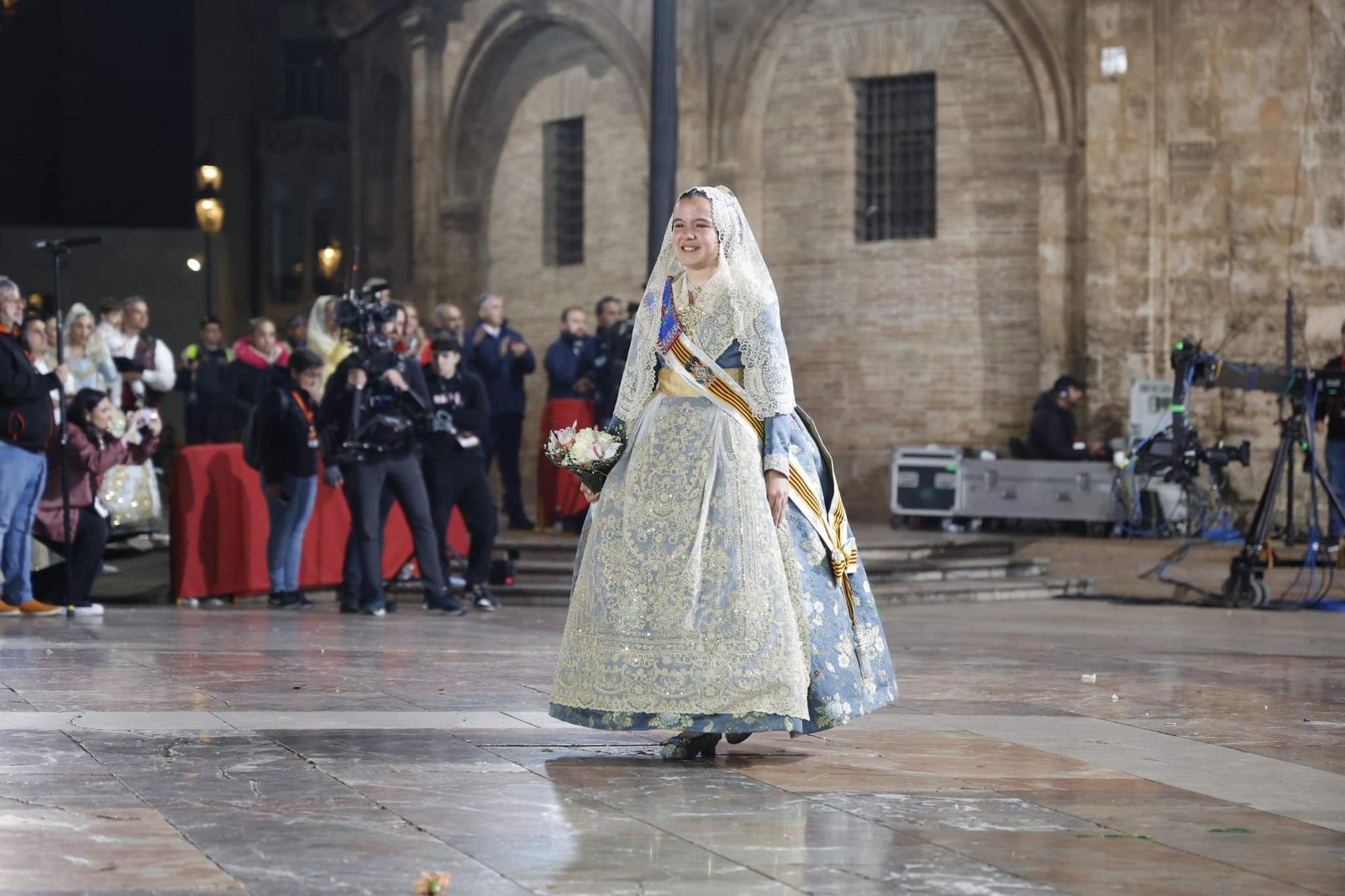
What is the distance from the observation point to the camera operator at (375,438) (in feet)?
40.1

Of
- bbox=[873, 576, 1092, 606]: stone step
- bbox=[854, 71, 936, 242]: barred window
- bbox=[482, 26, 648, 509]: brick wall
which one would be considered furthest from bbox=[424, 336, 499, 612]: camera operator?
bbox=[482, 26, 648, 509]: brick wall

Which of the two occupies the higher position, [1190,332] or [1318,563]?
[1190,332]

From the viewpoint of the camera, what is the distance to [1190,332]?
20.1 m

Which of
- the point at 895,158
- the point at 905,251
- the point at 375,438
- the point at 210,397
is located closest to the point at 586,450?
the point at 375,438

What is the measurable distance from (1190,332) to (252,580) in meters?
10.6

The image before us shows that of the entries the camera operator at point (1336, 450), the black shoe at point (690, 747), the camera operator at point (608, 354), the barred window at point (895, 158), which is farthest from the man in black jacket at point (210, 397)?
the black shoe at point (690, 747)

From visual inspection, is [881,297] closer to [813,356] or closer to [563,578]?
[813,356]

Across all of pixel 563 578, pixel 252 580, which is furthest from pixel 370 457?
pixel 563 578

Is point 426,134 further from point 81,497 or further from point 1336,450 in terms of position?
point 81,497

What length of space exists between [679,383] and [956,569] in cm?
925

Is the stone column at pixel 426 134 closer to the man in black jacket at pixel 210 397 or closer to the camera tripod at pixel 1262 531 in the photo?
the man in black jacket at pixel 210 397

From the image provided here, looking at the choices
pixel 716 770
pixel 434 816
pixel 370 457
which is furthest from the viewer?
pixel 370 457

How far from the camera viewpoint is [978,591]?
49.5 ft

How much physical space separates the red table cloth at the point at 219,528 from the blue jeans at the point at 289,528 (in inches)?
11.6
